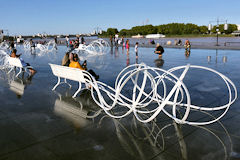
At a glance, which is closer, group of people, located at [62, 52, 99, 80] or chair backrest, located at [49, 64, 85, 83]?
chair backrest, located at [49, 64, 85, 83]

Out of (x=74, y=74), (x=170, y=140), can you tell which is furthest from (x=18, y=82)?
(x=170, y=140)

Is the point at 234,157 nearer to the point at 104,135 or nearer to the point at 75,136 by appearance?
the point at 104,135

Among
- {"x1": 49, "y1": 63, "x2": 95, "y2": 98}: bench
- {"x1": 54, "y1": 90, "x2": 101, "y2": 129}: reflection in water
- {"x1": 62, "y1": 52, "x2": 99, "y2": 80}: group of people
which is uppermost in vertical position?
{"x1": 62, "y1": 52, "x2": 99, "y2": 80}: group of people

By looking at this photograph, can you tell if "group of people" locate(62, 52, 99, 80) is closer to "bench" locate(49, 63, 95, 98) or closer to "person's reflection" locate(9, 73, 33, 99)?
"bench" locate(49, 63, 95, 98)

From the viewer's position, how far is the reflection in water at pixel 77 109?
15.8 ft

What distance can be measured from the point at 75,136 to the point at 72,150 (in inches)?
19.7

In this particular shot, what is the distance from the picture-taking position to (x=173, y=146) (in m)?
3.71

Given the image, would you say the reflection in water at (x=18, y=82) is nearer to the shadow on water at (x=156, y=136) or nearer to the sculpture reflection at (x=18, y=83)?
the sculpture reflection at (x=18, y=83)

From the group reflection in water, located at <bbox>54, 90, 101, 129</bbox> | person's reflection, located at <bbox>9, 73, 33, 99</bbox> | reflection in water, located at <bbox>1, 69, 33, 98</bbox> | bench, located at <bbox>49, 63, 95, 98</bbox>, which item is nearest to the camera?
reflection in water, located at <bbox>54, 90, 101, 129</bbox>

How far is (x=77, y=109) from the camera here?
5.50 meters

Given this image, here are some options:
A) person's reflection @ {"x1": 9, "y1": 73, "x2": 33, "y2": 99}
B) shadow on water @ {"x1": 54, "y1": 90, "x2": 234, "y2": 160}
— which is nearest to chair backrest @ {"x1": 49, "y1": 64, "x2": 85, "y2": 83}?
shadow on water @ {"x1": 54, "y1": 90, "x2": 234, "y2": 160}

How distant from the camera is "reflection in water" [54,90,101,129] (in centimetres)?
482

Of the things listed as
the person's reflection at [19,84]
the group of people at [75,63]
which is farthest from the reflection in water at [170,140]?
the person's reflection at [19,84]

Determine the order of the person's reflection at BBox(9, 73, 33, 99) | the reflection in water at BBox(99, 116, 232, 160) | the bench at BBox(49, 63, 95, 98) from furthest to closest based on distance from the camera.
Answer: the person's reflection at BBox(9, 73, 33, 99) → the bench at BBox(49, 63, 95, 98) → the reflection in water at BBox(99, 116, 232, 160)
